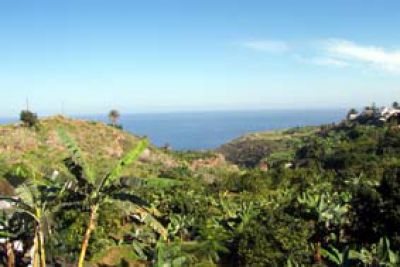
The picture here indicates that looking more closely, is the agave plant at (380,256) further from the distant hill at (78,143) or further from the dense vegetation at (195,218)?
the distant hill at (78,143)

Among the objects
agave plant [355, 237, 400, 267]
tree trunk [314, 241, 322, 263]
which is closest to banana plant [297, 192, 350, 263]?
tree trunk [314, 241, 322, 263]

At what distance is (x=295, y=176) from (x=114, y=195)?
4503cm

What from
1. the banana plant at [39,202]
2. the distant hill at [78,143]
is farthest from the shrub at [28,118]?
the banana plant at [39,202]

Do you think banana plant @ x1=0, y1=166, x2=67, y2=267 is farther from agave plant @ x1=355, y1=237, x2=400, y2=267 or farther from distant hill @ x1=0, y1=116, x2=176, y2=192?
distant hill @ x1=0, y1=116, x2=176, y2=192

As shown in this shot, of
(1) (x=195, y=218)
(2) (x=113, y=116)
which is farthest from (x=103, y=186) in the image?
(2) (x=113, y=116)

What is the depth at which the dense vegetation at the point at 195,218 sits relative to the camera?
21.3 meters

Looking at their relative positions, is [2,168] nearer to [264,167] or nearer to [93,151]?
[93,151]

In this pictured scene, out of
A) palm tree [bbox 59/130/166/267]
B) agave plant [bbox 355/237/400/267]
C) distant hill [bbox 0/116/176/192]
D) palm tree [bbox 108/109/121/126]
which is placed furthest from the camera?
palm tree [bbox 108/109/121/126]

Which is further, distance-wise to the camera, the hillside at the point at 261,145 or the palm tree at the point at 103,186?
the hillside at the point at 261,145

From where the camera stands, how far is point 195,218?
43656 millimetres

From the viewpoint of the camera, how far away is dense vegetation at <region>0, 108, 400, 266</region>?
70.0 ft

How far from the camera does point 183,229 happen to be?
1634 inches

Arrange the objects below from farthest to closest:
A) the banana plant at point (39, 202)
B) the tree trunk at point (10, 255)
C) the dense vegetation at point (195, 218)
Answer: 1. the tree trunk at point (10, 255)
2. the banana plant at point (39, 202)
3. the dense vegetation at point (195, 218)

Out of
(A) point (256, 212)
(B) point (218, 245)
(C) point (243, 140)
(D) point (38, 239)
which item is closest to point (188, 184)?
(A) point (256, 212)
